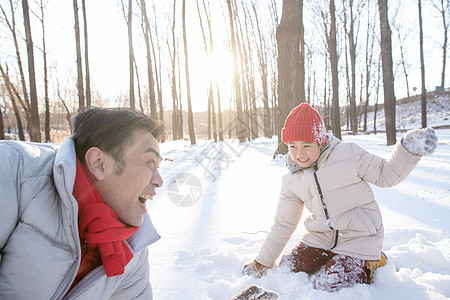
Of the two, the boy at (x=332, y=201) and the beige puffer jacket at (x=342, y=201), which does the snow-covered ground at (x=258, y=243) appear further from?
the beige puffer jacket at (x=342, y=201)

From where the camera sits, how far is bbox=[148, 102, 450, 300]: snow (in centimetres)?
146

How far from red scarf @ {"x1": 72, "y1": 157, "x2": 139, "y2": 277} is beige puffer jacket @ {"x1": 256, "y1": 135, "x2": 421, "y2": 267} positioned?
1047mm

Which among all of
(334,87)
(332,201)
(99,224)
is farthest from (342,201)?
(334,87)

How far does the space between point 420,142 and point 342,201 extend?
548 mm

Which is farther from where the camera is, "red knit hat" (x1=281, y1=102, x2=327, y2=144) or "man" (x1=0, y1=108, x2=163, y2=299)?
"red knit hat" (x1=281, y1=102, x2=327, y2=144)

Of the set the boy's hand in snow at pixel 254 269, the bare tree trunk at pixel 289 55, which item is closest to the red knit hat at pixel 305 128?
the boy's hand in snow at pixel 254 269

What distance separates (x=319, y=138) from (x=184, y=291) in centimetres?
133

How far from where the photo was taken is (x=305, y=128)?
1.73 meters

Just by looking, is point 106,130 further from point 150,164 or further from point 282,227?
point 282,227

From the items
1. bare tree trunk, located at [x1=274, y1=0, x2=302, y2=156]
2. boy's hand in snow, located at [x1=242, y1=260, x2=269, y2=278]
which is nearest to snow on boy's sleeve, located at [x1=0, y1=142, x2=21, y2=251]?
boy's hand in snow, located at [x1=242, y1=260, x2=269, y2=278]

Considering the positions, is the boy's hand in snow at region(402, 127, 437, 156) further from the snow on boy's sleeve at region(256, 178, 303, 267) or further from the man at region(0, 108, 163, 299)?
the man at region(0, 108, 163, 299)

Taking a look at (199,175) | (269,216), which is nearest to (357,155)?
(269,216)

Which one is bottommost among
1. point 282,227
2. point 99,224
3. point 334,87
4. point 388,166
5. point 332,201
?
point 282,227

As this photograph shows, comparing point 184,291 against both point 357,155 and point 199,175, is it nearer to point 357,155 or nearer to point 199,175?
point 357,155
